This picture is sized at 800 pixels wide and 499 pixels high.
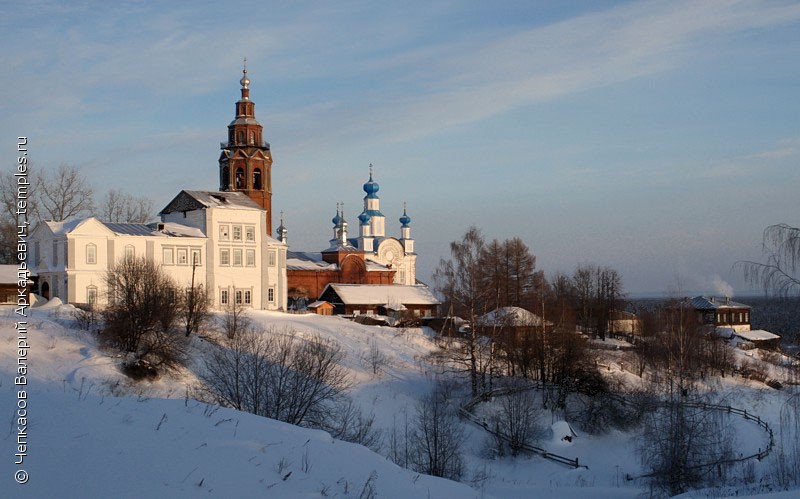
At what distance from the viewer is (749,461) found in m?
24.0

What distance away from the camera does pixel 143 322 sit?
2758cm

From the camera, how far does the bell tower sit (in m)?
51.6

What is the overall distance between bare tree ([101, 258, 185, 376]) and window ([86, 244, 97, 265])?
36.9ft

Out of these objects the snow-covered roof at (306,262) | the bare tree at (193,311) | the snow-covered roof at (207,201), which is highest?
the snow-covered roof at (207,201)

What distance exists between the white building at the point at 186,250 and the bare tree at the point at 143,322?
417 inches

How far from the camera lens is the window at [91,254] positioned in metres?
39.2

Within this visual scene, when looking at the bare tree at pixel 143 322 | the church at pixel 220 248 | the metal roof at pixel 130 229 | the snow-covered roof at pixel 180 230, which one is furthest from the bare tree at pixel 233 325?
the snow-covered roof at pixel 180 230

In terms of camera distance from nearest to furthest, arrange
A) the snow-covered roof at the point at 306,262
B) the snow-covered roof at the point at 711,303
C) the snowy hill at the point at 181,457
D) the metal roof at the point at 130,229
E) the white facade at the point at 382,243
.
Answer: the snowy hill at the point at 181,457, the metal roof at the point at 130,229, the snow-covered roof at the point at 306,262, the snow-covered roof at the point at 711,303, the white facade at the point at 382,243

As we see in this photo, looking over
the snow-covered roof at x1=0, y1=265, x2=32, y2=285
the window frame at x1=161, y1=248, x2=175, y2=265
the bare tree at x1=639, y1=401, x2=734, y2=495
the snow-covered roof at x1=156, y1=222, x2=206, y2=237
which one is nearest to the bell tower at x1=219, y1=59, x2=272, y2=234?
the snow-covered roof at x1=156, y1=222, x2=206, y2=237

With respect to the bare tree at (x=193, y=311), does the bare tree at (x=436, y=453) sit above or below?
below

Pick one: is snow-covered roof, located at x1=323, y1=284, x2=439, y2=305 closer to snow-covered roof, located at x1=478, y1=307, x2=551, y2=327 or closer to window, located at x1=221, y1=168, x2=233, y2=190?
window, located at x1=221, y1=168, x2=233, y2=190

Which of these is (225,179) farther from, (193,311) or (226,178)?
(193,311)

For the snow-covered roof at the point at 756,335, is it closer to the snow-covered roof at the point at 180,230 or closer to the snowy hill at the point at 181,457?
the snow-covered roof at the point at 180,230

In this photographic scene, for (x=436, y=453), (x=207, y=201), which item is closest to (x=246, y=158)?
(x=207, y=201)
